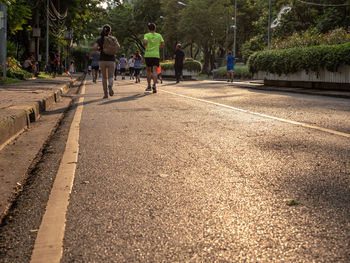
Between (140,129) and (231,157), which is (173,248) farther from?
(140,129)

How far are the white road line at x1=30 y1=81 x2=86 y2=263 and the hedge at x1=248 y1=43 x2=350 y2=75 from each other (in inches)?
455

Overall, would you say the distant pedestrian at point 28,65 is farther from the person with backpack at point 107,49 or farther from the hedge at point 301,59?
the person with backpack at point 107,49

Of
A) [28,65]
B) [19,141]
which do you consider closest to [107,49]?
[19,141]

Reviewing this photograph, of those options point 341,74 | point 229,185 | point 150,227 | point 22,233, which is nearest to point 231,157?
point 229,185

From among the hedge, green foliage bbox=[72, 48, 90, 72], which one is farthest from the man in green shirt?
green foliage bbox=[72, 48, 90, 72]

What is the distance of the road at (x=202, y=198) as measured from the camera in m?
2.18

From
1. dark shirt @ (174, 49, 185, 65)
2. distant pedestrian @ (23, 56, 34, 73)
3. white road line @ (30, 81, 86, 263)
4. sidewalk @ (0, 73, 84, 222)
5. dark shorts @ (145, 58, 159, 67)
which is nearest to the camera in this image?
white road line @ (30, 81, 86, 263)

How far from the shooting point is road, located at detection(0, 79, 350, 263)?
218 cm

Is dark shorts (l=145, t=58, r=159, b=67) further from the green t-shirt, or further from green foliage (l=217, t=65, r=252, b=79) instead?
green foliage (l=217, t=65, r=252, b=79)

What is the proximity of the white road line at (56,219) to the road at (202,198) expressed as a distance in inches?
1.7

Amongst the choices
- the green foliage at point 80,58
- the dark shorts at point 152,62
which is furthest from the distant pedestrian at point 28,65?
the green foliage at point 80,58

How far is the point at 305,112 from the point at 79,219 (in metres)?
6.36

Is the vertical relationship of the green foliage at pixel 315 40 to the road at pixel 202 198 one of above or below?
above

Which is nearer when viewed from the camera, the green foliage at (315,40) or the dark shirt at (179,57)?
A: the green foliage at (315,40)
